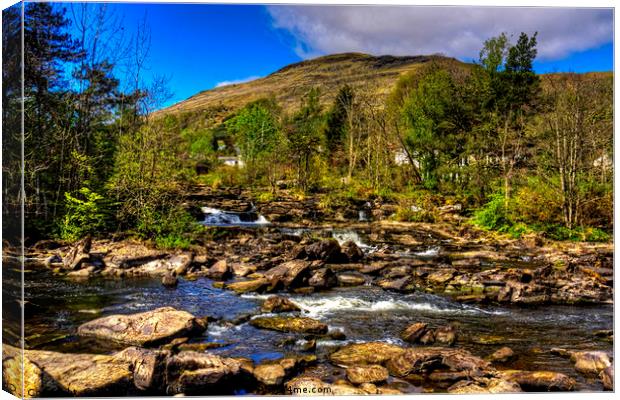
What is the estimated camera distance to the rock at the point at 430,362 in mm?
5051

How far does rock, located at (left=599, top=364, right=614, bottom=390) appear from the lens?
481cm

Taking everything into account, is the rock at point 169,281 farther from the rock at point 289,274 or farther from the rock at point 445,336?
A: the rock at point 445,336

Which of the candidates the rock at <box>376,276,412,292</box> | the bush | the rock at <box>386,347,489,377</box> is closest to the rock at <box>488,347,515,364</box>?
the rock at <box>386,347,489,377</box>

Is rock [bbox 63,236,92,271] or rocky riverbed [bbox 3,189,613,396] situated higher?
rock [bbox 63,236,92,271]

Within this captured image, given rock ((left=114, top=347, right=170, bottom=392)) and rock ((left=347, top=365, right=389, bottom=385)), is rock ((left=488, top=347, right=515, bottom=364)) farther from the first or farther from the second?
rock ((left=114, top=347, right=170, bottom=392))

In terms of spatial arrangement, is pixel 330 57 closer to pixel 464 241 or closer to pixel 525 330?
pixel 525 330

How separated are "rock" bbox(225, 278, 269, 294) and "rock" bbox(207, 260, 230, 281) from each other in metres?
0.54

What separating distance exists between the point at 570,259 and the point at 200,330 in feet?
23.6

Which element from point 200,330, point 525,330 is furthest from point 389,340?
point 200,330

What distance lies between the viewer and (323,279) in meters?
9.00

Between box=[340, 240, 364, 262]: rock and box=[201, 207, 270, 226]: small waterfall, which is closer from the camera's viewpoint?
box=[340, 240, 364, 262]: rock

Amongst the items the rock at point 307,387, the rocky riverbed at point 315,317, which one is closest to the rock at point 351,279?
the rocky riverbed at point 315,317

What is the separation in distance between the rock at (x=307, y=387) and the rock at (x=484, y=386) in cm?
120

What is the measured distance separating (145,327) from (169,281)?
2.87 metres
